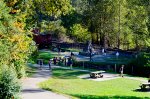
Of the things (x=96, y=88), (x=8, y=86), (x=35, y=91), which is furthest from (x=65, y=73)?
(x=8, y=86)

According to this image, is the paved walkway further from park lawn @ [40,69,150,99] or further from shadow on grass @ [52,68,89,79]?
shadow on grass @ [52,68,89,79]

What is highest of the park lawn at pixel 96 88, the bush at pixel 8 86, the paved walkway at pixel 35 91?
the bush at pixel 8 86

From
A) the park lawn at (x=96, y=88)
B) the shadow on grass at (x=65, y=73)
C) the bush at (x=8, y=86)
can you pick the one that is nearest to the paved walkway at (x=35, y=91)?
the park lawn at (x=96, y=88)

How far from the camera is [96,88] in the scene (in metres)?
32.0

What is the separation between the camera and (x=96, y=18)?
230ft

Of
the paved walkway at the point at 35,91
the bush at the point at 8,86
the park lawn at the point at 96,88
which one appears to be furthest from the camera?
the park lawn at the point at 96,88

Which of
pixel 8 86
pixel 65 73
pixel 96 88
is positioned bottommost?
pixel 96 88

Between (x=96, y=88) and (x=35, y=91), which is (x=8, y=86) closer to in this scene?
(x=35, y=91)

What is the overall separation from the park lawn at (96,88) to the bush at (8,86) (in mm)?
5900

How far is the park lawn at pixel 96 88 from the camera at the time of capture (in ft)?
92.3

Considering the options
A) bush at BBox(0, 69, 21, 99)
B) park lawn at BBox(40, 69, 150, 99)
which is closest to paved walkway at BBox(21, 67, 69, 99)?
park lawn at BBox(40, 69, 150, 99)

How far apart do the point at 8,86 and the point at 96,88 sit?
1200 cm

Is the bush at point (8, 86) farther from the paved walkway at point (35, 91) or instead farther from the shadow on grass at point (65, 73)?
the shadow on grass at point (65, 73)

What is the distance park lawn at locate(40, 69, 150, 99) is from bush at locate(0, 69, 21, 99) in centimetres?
590
